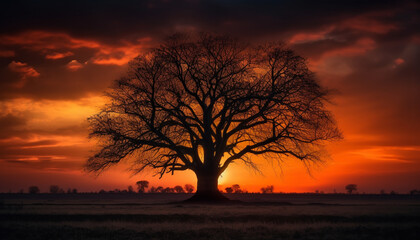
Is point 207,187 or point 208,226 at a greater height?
point 207,187

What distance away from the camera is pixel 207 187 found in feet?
136

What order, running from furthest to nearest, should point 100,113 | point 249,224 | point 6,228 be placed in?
point 100,113 < point 249,224 < point 6,228

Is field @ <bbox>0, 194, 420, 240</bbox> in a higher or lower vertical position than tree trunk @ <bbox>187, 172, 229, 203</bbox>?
lower

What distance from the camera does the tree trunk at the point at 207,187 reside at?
4100 centimetres

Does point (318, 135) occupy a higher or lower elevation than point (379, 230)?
higher

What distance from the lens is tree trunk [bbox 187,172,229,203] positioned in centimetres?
4100

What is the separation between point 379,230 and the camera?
19.0 m

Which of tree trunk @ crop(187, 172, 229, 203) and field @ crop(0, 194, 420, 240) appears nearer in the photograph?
field @ crop(0, 194, 420, 240)

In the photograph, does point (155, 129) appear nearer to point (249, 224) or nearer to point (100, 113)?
point (100, 113)

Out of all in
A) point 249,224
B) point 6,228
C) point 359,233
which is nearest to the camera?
point 359,233

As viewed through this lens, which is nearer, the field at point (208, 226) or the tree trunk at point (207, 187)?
the field at point (208, 226)

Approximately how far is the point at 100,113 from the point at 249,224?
21708 millimetres

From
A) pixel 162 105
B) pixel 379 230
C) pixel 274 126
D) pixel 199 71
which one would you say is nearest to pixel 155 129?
pixel 162 105

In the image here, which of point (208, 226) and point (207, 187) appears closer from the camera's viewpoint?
point (208, 226)
